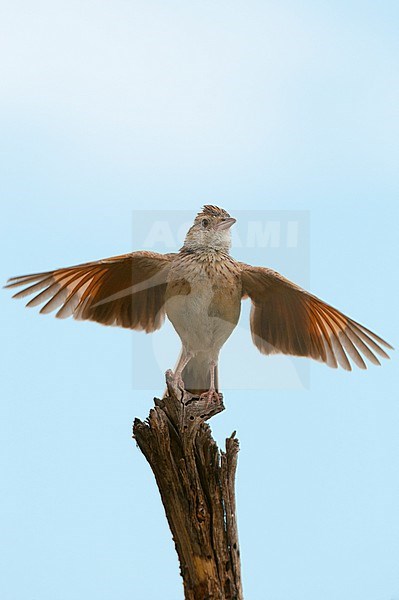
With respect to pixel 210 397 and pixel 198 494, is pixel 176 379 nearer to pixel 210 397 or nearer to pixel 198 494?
pixel 210 397

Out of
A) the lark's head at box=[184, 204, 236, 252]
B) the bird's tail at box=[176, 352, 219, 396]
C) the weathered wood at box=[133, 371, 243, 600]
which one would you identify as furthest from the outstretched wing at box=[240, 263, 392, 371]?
the weathered wood at box=[133, 371, 243, 600]

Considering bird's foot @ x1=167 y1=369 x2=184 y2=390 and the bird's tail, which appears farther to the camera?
the bird's tail

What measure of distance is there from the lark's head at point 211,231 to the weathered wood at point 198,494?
1350mm

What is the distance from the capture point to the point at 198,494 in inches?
253

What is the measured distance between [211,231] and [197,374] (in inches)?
47.8

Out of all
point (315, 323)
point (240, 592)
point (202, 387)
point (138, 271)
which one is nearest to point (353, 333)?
point (315, 323)

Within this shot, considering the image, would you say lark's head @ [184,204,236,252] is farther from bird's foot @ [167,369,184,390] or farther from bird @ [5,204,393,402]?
bird's foot @ [167,369,184,390]

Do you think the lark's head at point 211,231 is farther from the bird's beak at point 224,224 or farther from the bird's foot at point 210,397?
the bird's foot at point 210,397

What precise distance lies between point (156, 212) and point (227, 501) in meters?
2.48

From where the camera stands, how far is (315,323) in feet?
25.8

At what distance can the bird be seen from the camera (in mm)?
7137

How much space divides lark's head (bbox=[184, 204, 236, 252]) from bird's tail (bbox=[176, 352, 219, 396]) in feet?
2.96

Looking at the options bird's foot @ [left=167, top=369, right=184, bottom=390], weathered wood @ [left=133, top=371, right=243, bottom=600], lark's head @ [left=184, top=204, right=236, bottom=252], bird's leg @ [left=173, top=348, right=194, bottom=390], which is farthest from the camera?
bird's leg @ [left=173, top=348, right=194, bottom=390]

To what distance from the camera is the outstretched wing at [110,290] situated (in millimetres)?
7359
